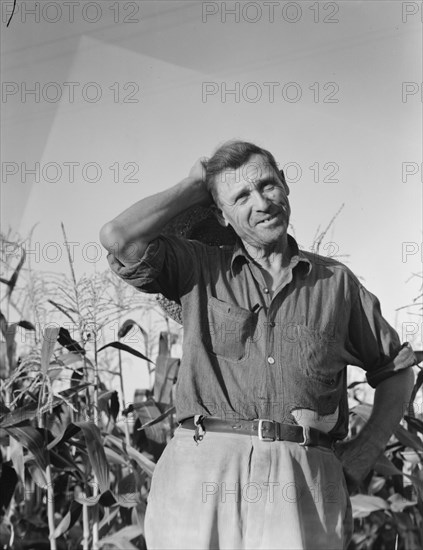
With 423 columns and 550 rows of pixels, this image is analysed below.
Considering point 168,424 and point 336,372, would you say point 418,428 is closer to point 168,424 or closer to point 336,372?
point 168,424

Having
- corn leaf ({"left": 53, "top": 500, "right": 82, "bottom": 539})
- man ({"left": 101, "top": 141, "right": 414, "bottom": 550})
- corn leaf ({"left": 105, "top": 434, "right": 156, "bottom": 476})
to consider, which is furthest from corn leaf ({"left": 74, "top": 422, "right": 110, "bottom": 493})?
man ({"left": 101, "top": 141, "right": 414, "bottom": 550})

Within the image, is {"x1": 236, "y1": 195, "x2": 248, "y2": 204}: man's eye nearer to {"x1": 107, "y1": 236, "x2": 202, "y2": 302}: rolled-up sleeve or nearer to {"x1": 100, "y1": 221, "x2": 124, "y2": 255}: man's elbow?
{"x1": 107, "y1": 236, "x2": 202, "y2": 302}: rolled-up sleeve

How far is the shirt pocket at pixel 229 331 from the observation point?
177 centimetres

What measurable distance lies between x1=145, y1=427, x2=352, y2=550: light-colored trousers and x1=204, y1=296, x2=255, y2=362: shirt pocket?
0.17 m

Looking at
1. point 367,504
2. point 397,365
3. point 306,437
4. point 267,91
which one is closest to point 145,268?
point 306,437

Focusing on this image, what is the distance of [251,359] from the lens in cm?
176

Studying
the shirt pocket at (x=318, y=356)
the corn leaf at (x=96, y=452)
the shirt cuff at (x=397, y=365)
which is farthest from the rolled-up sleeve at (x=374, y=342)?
the corn leaf at (x=96, y=452)

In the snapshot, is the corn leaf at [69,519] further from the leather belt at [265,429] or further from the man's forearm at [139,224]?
the man's forearm at [139,224]

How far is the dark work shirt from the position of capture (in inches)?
68.6

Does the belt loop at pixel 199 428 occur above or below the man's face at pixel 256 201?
below

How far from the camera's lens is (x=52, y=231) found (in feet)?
11.2

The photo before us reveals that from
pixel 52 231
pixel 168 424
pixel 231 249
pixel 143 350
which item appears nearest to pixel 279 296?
pixel 231 249

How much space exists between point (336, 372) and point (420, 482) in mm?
1201

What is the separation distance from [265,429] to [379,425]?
40 cm
